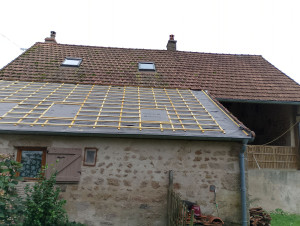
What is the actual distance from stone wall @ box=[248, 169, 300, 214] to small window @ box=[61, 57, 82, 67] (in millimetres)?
7607

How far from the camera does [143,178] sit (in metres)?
5.26

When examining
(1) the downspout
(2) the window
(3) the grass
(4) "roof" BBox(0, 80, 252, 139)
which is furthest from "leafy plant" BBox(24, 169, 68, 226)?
(3) the grass

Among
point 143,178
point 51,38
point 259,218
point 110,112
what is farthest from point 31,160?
point 51,38

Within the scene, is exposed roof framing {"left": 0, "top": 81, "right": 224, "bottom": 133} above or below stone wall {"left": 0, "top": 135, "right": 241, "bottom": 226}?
above

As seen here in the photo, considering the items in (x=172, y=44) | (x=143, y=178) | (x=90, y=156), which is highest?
(x=172, y=44)

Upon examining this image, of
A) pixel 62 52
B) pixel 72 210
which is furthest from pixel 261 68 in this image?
pixel 72 210

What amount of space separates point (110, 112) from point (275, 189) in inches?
245

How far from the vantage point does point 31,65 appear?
30.2ft

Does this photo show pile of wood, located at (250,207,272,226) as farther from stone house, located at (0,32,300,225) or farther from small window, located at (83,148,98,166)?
small window, located at (83,148,98,166)

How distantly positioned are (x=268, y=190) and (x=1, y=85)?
941 centimetres

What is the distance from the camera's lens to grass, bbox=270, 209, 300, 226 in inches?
271

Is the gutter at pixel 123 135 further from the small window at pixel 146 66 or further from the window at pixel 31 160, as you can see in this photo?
the small window at pixel 146 66

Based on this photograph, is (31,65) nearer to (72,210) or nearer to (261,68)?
(72,210)

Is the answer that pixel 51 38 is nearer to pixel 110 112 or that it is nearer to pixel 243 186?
pixel 110 112
